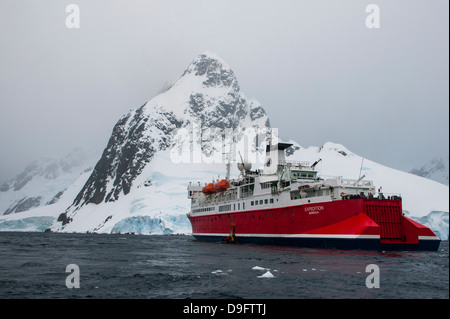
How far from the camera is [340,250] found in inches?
1394

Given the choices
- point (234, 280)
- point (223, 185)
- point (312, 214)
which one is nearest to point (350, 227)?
point (312, 214)

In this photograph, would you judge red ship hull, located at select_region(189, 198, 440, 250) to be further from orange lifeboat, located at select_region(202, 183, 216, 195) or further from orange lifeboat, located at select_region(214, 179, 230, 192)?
orange lifeboat, located at select_region(202, 183, 216, 195)

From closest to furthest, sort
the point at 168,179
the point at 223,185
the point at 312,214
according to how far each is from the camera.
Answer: the point at 312,214, the point at 223,185, the point at 168,179

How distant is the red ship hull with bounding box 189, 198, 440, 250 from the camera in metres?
34.1

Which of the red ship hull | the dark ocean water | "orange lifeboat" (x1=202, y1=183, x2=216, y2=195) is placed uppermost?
"orange lifeboat" (x1=202, y1=183, x2=216, y2=195)

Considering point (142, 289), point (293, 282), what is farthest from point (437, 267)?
point (142, 289)

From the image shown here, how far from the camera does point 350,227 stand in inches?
1359

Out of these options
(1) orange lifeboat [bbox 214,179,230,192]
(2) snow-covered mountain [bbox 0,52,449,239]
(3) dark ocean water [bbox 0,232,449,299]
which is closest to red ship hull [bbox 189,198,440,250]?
(3) dark ocean water [bbox 0,232,449,299]

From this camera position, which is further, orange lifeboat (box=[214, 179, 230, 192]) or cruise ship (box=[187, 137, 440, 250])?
orange lifeboat (box=[214, 179, 230, 192])

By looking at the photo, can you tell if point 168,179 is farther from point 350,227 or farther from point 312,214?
point 350,227

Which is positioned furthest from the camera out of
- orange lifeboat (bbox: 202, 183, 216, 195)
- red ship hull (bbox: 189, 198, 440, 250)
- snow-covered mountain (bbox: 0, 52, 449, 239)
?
snow-covered mountain (bbox: 0, 52, 449, 239)

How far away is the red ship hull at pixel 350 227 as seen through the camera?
34.1 metres
